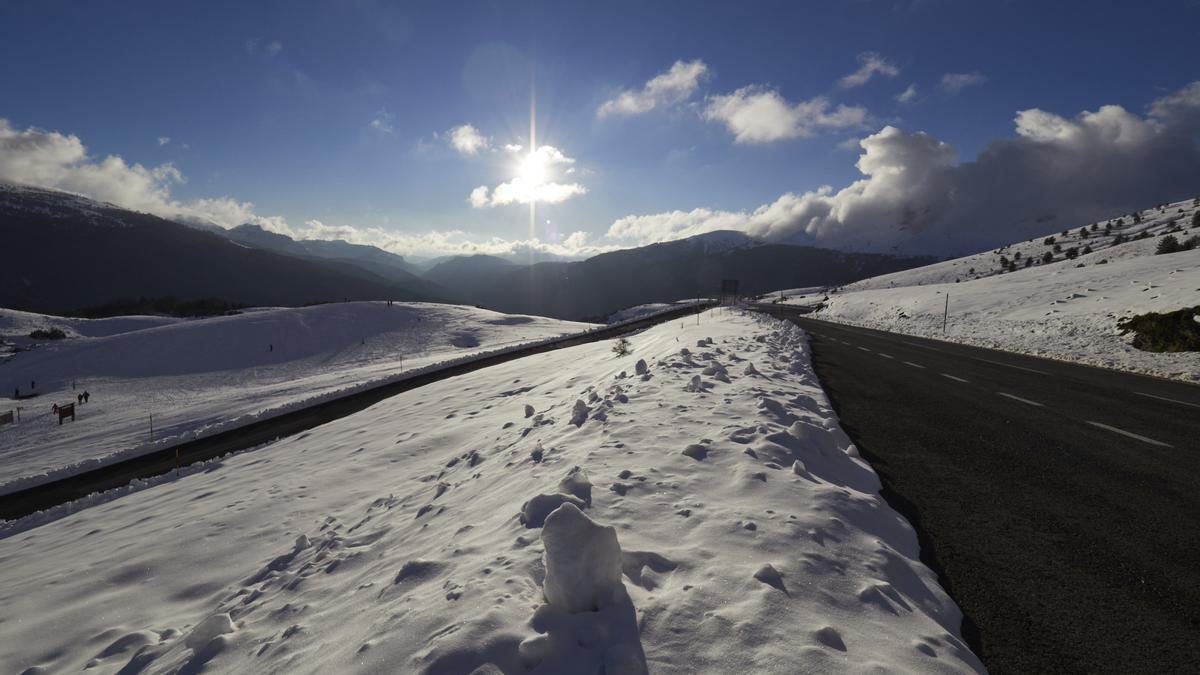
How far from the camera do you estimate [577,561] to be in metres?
2.94

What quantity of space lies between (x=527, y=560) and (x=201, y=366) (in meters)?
44.1

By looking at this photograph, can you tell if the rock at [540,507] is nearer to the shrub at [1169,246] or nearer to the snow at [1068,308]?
the snow at [1068,308]

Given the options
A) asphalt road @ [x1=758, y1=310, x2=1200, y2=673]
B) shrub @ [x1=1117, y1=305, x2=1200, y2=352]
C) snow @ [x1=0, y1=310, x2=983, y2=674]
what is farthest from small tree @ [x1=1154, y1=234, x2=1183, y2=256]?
snow @ [x1=0, y1=310, x2=983, y2=674]

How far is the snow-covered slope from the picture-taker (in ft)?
56.3

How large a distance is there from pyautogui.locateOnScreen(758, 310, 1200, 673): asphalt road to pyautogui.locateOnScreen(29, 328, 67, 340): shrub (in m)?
70.6

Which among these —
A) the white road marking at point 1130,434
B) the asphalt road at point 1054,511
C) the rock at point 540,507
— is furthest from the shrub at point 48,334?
the white road marking at point 1130,434

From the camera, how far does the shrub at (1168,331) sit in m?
15.1

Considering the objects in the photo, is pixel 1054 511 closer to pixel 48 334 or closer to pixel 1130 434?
pixel 1130 434

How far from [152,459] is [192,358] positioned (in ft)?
98.4

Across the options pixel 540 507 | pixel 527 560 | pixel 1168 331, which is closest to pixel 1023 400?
pixel 540 507

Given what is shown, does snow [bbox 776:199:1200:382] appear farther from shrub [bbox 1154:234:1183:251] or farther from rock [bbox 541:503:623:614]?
rock [bbox 541:503:623:614]

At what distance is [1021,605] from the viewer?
3268mm

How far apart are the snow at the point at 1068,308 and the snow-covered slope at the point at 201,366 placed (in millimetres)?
29182

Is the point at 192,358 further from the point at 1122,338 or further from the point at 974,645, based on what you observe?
the point at 1122,338
